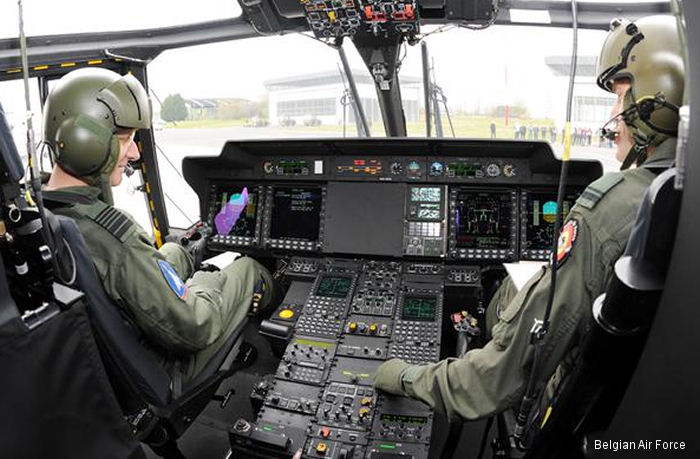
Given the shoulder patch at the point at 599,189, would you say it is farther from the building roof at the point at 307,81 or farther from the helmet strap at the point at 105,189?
the building roof at the point at 307,81

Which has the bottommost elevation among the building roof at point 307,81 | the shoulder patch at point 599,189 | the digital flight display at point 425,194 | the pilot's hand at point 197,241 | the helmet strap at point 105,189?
the pilot's hand at point 197,241

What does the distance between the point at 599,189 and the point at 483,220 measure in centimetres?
135

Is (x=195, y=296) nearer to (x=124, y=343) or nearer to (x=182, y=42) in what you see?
(x=124, y=343)

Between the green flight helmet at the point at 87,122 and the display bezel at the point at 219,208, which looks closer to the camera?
the green flight helmet at the point at 87,122

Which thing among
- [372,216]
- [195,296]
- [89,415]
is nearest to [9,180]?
[89,415]

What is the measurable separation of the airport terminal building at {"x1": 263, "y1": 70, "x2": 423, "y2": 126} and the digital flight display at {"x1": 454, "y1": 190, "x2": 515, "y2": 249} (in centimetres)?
76

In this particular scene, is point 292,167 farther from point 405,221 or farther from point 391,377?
point 391,377

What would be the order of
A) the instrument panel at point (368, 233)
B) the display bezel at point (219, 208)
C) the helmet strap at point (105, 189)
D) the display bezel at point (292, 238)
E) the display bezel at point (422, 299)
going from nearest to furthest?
the helmet strap at point (105, 189)
the instrument panel at point (368, 233)
the display bezel at point (422, 299)
the display bezel at point (292, 238)
the display bezel at point (219, 208)

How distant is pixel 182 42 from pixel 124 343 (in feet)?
6.37

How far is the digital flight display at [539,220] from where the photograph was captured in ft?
7.84

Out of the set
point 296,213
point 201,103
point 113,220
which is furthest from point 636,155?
point 201,103

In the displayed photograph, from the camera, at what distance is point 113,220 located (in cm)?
146

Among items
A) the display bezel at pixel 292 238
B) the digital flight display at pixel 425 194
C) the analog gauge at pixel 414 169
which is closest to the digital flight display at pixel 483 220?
the digital flight display at pixel 425 194

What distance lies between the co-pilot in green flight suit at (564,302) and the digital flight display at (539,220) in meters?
1.16
